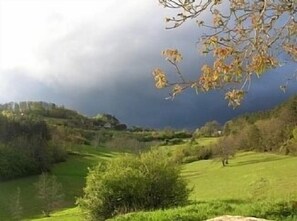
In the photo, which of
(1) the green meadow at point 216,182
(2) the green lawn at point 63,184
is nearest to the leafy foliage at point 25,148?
(2) the green lawn at point 63,184

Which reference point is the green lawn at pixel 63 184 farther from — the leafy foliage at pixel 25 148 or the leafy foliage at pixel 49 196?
the leafy foliage at pixel 25 148

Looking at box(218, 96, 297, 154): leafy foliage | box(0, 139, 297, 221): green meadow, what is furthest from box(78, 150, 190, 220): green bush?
box(218, 96, 297, 154): leafy foliage

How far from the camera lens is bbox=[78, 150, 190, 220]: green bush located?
129ft

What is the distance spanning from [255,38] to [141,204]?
31.8 m

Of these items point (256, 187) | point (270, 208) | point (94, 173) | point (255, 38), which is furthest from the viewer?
point (256, 187)

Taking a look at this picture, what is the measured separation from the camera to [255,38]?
8375 mm

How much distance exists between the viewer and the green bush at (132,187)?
129ft

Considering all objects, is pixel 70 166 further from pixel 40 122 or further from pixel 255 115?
pixel 255 115

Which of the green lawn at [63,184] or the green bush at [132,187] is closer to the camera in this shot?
the green bush at [132,187]

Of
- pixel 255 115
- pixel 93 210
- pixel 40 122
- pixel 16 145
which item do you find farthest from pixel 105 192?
pixel 255 115

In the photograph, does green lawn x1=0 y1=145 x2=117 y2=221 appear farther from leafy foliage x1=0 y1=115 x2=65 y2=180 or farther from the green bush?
the green bush

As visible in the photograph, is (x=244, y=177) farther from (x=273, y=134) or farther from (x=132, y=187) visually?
(x=132, y=187)

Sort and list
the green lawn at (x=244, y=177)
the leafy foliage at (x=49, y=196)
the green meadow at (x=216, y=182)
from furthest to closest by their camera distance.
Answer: the leafy foliage at (x=49, y=196) → the green lawn at (x=244, y=177) → the green meadow at (x=216, y=182)

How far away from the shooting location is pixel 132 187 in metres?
38.9
